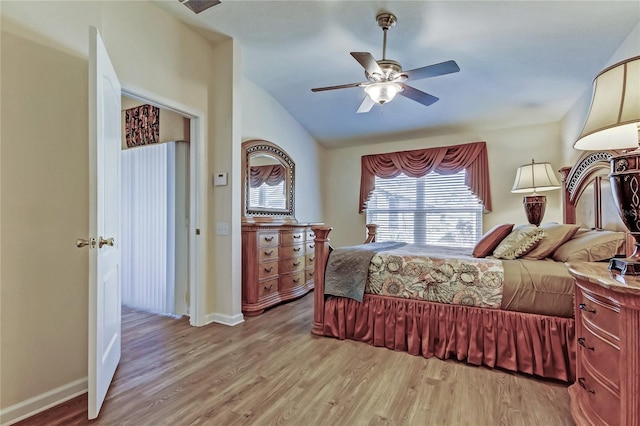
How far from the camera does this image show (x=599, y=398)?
133cm

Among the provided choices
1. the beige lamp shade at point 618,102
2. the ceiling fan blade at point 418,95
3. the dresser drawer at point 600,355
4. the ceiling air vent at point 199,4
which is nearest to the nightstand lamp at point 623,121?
the beige lamp shade at point 618,102

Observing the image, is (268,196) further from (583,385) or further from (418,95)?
(583,385)

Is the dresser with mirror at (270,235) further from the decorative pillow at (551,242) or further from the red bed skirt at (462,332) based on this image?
the decorative pillow at (551,242)

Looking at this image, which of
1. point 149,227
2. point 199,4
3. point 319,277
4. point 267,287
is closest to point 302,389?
point 319,277

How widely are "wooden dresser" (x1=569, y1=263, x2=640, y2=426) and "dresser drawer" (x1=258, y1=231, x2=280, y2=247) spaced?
8.88 ft

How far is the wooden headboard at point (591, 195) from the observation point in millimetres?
2453

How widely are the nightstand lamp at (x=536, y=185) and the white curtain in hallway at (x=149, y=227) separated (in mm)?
3928

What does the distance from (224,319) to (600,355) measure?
2792 millimetres

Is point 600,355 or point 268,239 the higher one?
point 268,239

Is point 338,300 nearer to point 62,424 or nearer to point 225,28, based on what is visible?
point 62,424

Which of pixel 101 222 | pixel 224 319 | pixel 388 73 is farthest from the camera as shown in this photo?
pixel 224 319

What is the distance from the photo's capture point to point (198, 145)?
313 centimetres

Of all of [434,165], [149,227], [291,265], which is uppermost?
[434,165]

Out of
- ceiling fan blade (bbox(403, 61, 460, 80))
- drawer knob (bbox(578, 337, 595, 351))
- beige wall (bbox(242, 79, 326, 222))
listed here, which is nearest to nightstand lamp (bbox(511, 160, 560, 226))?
ceiling fan blade (bbox(403, 61, 460, 80))
